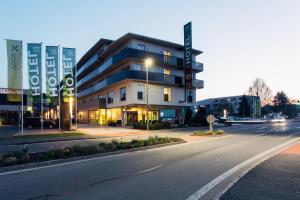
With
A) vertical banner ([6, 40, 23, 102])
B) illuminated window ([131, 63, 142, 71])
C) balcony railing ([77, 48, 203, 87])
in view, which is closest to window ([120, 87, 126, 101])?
illuminated window ([131, 63, 142, 71])

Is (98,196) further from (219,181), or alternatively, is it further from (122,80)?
(122,80)

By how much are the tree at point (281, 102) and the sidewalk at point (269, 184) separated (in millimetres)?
132309

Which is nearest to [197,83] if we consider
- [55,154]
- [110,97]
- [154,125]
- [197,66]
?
[197,66]

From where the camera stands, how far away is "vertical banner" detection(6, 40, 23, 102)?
976 inches

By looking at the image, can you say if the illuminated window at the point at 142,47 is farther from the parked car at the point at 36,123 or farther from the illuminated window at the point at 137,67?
the parked car at the point at 36,123

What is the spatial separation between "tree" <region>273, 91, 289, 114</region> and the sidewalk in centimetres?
13231

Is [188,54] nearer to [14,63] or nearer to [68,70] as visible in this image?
[68,70]

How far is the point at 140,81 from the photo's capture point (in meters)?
40.2

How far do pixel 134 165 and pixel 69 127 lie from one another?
74.1ft

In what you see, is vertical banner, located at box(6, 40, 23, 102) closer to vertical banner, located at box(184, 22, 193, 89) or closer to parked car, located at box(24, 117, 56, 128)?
parked car, located at box(24, 117, 56, 128)

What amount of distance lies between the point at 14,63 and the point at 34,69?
82.2 inches

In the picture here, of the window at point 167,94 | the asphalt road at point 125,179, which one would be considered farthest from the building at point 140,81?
the asphalt road at point 125,179

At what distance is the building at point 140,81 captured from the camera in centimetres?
4009

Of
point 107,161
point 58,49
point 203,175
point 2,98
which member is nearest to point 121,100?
point 58,49
